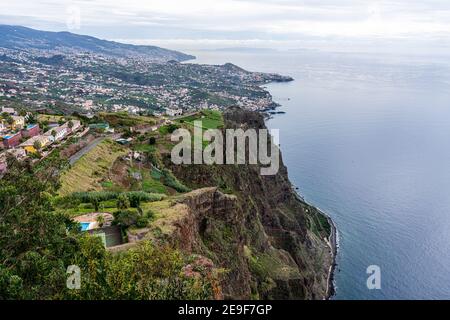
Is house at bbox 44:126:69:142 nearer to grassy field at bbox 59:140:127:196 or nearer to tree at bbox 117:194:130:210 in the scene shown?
grassy field at bbox 59:140:127:196

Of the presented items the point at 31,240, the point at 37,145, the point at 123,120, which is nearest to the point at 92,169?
the point at 37,145

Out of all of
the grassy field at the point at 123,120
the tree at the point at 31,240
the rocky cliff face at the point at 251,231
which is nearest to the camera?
the tree at the point at 31,240

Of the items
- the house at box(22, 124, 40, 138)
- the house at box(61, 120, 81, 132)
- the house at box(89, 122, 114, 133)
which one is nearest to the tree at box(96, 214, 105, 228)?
the house at box(22, 124, 40, 138)

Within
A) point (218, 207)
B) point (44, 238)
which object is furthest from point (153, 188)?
point (44, 238)

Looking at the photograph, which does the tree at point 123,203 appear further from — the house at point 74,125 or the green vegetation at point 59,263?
the house at point 74,125

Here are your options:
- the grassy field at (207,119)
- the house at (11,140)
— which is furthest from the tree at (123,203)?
the grassy field at (207,119)
